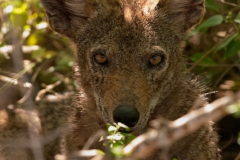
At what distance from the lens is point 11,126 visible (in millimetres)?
7582

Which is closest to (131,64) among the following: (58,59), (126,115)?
(126,115)

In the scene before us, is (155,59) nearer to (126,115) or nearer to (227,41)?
(126,115)

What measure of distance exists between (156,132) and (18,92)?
18.4 feet

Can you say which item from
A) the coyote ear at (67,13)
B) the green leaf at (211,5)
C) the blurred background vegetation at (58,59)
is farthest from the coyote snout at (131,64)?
the blurred background vegetation at (58,59)

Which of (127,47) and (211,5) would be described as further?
(211,5)

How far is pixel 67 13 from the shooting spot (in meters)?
6.36

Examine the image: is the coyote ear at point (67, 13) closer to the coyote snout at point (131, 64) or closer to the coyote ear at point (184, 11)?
the coyote snout at point (131, 64)

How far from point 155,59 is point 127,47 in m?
0.33

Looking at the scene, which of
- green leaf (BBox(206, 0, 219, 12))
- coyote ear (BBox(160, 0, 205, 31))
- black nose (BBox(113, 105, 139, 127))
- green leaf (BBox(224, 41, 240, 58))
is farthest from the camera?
green leaf (BBox(206, 0, 219, 12))

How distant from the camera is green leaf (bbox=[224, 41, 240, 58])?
6.51 meters

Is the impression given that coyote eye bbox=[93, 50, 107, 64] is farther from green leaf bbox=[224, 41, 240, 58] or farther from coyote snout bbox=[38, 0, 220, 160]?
green leaf bbox=[224, 41, 240, 58]

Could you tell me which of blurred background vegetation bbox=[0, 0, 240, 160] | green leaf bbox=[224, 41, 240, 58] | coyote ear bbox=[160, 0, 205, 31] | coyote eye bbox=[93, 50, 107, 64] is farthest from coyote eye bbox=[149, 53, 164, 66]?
blurred background vegetation bbox=[0, 0, 240, 160]

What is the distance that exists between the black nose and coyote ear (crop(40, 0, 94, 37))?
148 cm

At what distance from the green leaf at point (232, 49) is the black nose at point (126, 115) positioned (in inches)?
73.9
